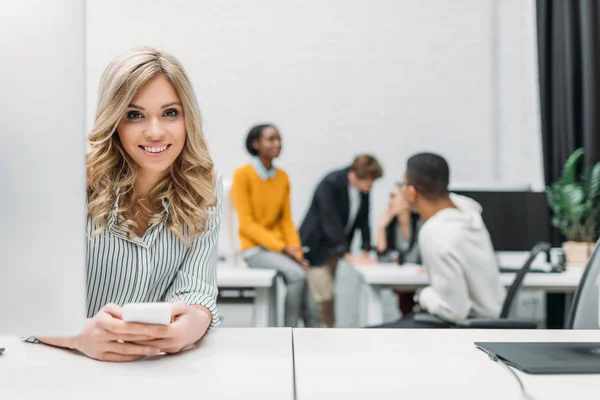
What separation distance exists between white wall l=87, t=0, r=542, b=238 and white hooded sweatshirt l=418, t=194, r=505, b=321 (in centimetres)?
352

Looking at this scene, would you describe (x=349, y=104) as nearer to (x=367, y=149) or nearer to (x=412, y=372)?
(x=367, y=149)

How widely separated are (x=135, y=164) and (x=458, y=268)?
148cm

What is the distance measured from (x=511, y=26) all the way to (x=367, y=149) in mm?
1877

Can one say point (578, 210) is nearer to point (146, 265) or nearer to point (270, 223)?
point (270, 223)

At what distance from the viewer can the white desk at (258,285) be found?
3.35 meters

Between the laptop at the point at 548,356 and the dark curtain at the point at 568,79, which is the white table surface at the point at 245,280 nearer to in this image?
the laptop at the point at 548,356

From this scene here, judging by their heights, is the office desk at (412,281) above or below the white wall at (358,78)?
below

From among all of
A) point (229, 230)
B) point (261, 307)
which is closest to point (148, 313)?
point (261, 307)

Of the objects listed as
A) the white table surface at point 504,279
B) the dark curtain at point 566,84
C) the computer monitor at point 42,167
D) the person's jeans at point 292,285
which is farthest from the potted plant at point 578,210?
the computer monitor at point 42,167

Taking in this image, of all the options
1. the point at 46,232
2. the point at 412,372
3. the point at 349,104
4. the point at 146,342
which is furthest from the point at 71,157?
the point at 349,104

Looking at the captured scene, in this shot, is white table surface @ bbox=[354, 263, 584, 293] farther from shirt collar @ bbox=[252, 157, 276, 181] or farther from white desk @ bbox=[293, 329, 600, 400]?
white desk @ bbox=[293, 329, 600, 400]

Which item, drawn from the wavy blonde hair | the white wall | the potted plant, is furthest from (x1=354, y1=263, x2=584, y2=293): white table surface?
the white wall

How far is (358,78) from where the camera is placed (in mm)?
6172

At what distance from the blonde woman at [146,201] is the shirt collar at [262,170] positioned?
272 cm
